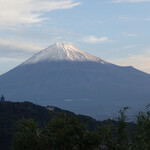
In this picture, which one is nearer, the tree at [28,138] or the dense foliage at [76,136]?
the dense foliage at [76,136]

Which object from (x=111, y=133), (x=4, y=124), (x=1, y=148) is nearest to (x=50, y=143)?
(x=111, y=133)

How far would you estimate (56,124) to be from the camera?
3450 centimetres

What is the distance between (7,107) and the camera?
4412 inches

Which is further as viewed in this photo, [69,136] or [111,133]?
[111,133]

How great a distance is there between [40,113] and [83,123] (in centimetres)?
7760

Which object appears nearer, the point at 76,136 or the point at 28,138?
the point at 76,136

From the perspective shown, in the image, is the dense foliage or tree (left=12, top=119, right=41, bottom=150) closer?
the dense foliage

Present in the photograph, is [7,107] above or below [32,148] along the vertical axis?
above

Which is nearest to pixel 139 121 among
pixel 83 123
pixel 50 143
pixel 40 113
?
pixel 83 123

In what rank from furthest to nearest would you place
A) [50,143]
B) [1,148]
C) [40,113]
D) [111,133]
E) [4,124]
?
1. [40,113]
2. [4,124]
3. [1,148]
4. [111,133]
5. [50,143]

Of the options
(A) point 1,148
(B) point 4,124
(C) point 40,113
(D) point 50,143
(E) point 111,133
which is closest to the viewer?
(D) point 50,143

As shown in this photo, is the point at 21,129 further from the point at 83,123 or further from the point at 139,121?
the point at 139,121

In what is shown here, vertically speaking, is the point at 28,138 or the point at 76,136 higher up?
the point at 76,136

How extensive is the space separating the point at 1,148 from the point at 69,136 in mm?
44620
